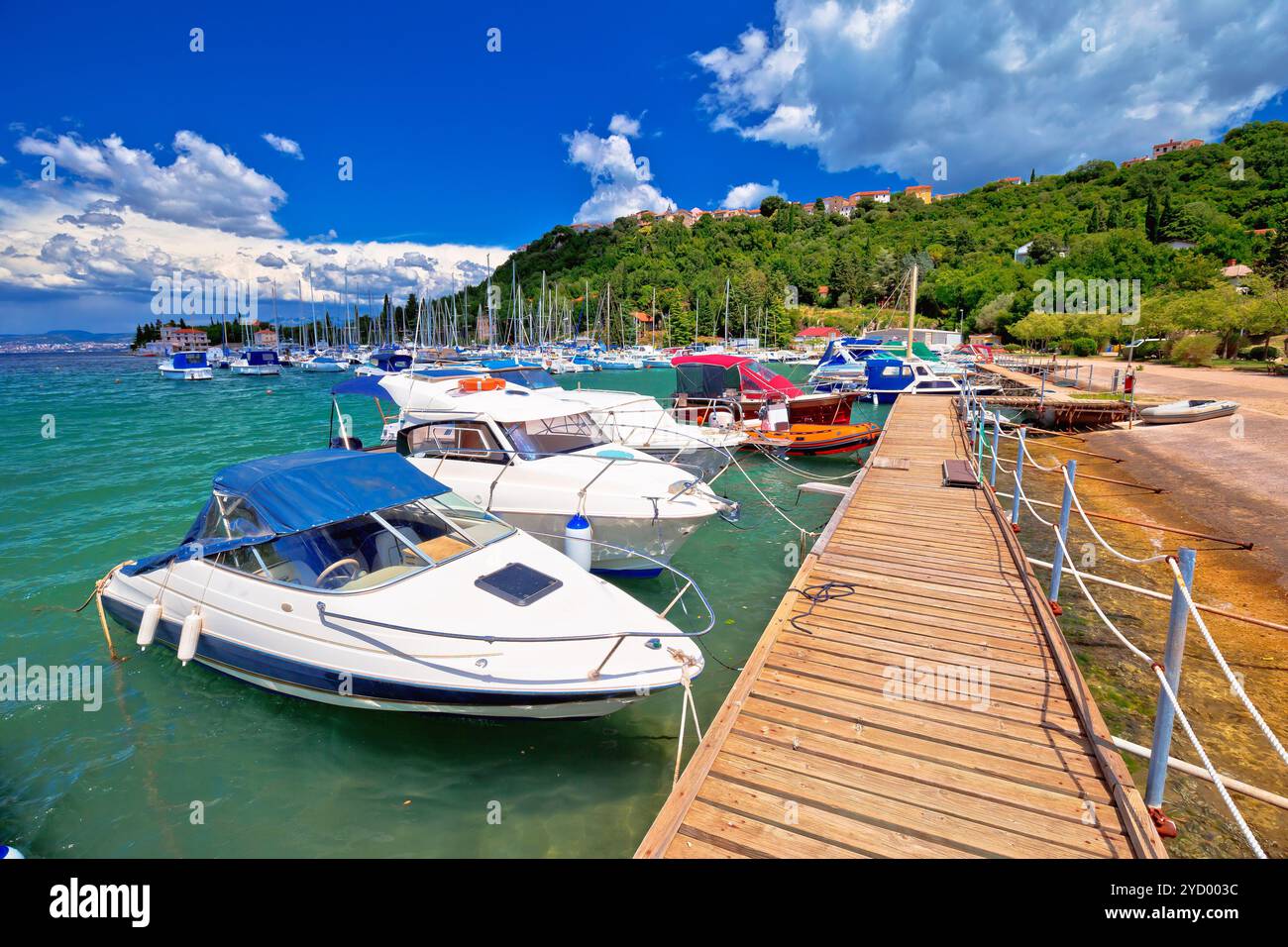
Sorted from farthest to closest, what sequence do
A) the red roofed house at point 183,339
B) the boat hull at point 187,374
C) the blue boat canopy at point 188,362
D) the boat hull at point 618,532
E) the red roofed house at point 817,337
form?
the red roofed house at point 183,339 < the red roofed house at point 817,337 < the blue boat canopy at point 188,362 < the boat hull at point 187,374 < the boat hull at point 618,532

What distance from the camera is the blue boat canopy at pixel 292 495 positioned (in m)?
6.21

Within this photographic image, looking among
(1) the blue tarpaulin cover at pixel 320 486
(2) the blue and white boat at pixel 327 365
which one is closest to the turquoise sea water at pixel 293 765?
(1) the blue tarpaulin cover at pixel 320 486

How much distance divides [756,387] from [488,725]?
59.2ft

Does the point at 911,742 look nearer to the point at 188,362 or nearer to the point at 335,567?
the point at 335,567

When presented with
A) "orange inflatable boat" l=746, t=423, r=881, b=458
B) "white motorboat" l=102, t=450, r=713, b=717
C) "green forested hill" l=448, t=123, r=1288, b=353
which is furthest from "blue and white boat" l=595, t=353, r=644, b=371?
"white motorboat" l=102, t=450, r=713, b=717

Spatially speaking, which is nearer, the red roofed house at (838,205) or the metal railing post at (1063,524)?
the metal railing post at (1063,524)

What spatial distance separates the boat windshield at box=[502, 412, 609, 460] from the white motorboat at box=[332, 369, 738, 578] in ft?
0.07

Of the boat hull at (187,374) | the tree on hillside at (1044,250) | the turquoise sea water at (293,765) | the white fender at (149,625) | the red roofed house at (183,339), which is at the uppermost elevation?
the tree on hillside at (1044,250)

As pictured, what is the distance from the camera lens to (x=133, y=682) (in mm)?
7172

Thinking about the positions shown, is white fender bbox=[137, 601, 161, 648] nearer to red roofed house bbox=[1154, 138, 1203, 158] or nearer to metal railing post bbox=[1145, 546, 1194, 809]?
metal railing post bbox=[1145, 546, 1194, 809]

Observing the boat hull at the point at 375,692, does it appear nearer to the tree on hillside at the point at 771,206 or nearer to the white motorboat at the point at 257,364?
the white motorboat at the point at 257,364

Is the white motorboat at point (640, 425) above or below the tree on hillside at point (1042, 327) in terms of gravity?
below

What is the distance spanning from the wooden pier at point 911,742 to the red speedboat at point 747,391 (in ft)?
48.1

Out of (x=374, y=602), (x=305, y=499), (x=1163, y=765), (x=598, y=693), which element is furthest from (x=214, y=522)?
(x=1163, y=765)
